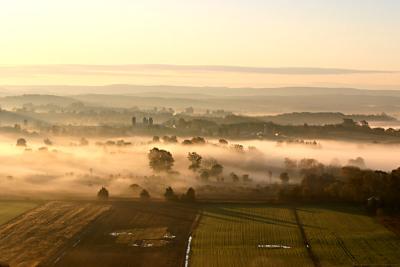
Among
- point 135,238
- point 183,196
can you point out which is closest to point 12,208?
point 183,196

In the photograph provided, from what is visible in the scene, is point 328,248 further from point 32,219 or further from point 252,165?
point 252,165

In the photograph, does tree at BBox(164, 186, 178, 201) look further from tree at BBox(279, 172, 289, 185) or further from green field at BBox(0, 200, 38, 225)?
tree at BBox(279, 172, 289, 185)

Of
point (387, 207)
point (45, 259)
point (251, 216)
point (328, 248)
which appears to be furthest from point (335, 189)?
point (45, 259)

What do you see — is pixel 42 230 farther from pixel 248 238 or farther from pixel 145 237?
pixel 248 238

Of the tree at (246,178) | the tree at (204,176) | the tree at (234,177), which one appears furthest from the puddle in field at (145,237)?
the tree at (246,178)

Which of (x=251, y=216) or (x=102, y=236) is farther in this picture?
(x=251, y=216)

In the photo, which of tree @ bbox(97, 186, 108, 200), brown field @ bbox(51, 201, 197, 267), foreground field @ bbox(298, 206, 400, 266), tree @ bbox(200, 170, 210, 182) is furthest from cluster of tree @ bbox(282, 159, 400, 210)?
tree @ bbox(97, 186, 108, 200)
